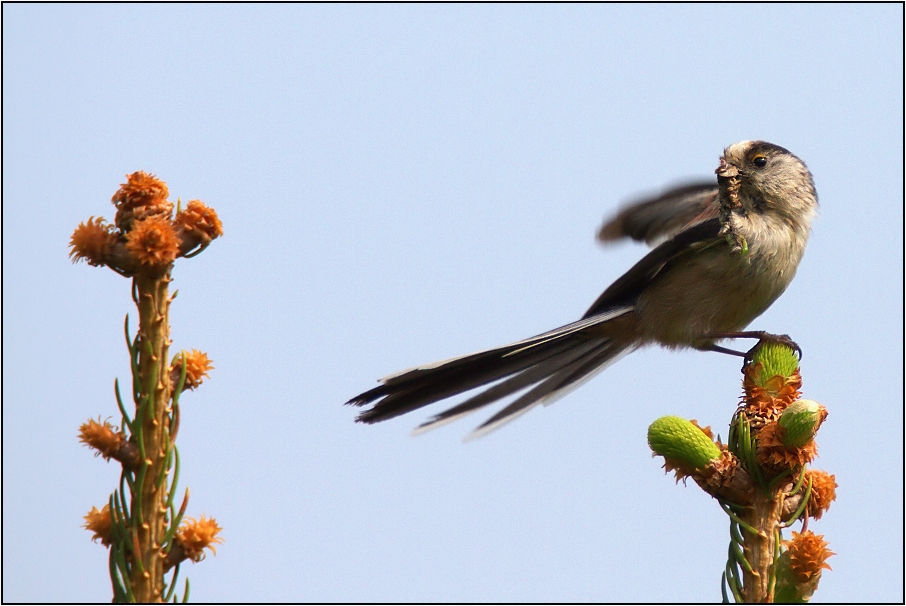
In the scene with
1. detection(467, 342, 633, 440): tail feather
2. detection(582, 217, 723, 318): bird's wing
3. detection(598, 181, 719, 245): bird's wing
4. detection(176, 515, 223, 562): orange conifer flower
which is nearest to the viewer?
detection(176, 515, 223, 562): orange conifer flower

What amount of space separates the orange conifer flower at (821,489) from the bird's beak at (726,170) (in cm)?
194

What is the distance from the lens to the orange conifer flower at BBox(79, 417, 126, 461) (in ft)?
5.37

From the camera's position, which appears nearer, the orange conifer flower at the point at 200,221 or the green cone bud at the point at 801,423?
the orange conifer flower at the point at 200,221

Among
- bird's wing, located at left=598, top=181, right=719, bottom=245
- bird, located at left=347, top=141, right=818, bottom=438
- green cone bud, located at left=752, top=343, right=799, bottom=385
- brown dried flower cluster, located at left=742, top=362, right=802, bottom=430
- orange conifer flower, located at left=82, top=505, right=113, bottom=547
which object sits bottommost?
orange conifer flower, located at left=82, top=505, right=113, bottom=547

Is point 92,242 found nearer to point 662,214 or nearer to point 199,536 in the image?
point 199,536

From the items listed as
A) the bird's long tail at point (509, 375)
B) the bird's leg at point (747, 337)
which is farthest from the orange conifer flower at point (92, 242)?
the bird's leg at point (747, 337)

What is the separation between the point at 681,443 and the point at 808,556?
342 millimetres

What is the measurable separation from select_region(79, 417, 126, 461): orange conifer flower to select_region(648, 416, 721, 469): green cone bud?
1.14 metres

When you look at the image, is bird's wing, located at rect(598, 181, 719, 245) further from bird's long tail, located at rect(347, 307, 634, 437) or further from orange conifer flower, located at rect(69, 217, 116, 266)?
orange conifer flower, located at rect(69, 217, 116, 266)

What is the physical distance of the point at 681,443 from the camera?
1977 millimetres

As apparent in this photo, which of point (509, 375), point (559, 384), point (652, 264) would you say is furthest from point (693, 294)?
point (509, 375)

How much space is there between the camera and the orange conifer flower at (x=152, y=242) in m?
1.69

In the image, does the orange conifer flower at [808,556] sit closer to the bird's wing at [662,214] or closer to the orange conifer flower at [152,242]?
the orange conifer flower at [152,242]

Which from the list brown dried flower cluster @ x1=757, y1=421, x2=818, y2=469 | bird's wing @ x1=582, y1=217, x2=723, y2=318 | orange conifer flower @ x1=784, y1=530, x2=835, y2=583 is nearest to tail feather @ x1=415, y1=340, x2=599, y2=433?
bird's wing @ x1=582, y1=217, x2=723, y2=318
